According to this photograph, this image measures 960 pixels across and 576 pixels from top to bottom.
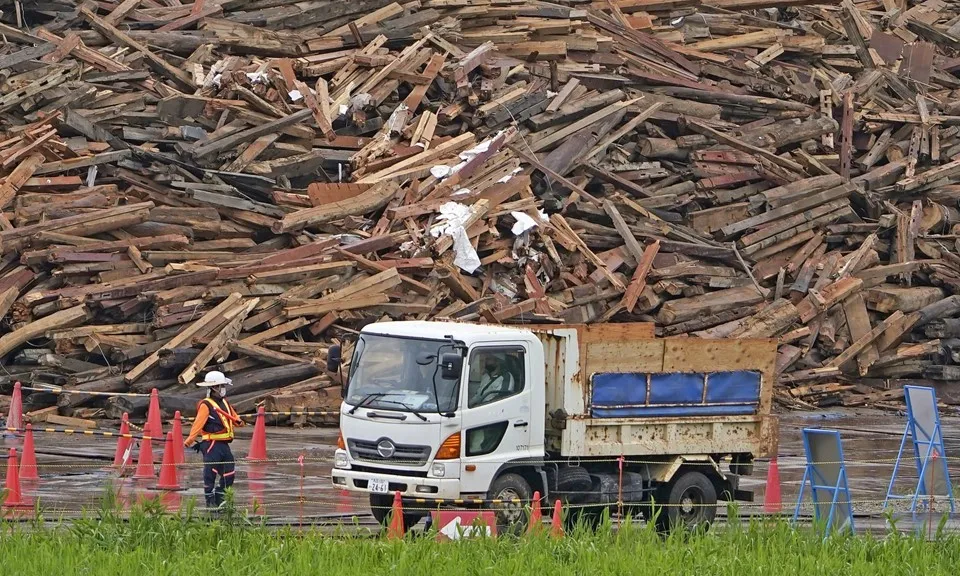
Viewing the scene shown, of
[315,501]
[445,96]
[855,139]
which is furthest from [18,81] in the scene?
[855,139]

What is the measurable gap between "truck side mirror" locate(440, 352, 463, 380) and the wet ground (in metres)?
1.55

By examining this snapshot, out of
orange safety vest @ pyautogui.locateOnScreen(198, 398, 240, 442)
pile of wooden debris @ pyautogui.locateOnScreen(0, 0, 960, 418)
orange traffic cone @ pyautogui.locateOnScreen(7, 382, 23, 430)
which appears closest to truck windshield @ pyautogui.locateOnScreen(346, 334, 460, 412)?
orange safety vest @ pyautogui.locateOnScreen(198, 398, 240, 442)

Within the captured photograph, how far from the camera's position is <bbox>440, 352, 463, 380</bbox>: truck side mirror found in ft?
44.1

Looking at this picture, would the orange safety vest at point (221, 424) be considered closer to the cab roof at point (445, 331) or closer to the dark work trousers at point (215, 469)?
the dark work trousers at point (215, 469)

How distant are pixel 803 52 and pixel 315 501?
21.0 m

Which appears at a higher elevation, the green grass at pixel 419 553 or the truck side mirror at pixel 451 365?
the truck side mirror at pixel 451 365

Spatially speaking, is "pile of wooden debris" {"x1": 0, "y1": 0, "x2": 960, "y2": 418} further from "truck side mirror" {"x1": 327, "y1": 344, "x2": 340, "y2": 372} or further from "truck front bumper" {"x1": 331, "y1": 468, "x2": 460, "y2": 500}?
"truck front bumper" {"x1": 331, "y1": 468, "x2": 460, "y2": 500}

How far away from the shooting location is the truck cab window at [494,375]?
1388cm

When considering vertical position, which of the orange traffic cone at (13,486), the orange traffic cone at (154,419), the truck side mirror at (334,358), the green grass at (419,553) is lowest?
the green grass at (419,553)

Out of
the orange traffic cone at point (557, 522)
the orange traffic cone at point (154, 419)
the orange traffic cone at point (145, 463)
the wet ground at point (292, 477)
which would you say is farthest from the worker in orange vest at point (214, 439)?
the orange traffic cone at point (154, 419)

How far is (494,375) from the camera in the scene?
14086mm

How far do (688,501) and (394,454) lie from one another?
3396 mm

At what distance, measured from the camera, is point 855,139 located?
31.0 meters

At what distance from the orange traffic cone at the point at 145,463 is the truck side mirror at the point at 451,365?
15.7ft
